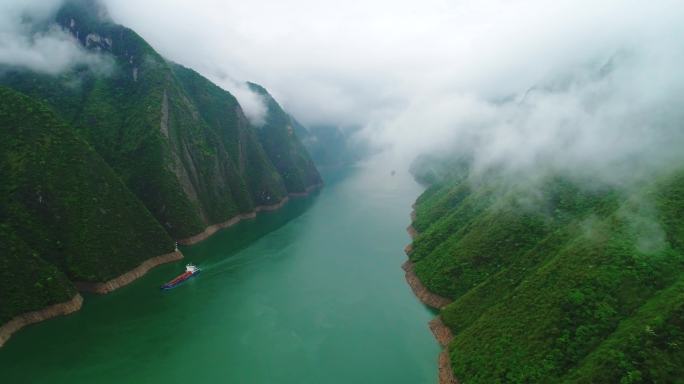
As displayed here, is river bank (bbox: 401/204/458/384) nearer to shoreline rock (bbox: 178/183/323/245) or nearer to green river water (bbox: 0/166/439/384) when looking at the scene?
green river water (bbox: 0/166/439/384)

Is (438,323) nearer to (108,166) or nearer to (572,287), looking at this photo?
(572,287)

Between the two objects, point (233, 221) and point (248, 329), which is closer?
point (248, 329)

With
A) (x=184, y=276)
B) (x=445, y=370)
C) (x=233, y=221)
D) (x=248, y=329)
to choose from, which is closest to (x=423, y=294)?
(x=445, y=370)

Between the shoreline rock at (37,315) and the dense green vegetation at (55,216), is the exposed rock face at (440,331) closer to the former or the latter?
the shoreline rock at (37,315)

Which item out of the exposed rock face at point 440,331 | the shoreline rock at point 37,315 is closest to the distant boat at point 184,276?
the shoreline rock at point 37,315

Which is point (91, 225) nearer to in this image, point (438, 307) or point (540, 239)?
point (438, 307)
